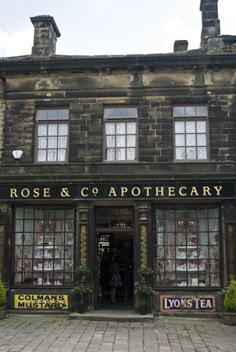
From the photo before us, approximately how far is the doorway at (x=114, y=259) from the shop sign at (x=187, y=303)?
157 centimetres

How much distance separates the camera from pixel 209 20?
14.4m

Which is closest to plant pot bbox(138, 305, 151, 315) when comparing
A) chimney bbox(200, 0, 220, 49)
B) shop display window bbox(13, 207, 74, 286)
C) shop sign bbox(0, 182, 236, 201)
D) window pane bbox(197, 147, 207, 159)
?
shop display window bbox(13, 207, 74, 286)

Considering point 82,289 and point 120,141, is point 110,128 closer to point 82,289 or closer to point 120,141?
point 120,141

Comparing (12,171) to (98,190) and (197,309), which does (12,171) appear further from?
(197,309)

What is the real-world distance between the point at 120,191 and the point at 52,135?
2773 millimetres

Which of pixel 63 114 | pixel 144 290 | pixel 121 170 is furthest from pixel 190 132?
pixel 144 290

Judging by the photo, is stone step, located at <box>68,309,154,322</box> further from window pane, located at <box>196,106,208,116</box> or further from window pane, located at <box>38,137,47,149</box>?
window pane, located at <box>196,106,208,116</box>

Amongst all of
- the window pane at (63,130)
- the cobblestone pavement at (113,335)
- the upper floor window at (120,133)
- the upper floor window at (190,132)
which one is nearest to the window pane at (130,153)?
the upper floor window at (120,133)

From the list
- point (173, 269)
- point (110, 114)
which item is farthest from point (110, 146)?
point (173, 269)

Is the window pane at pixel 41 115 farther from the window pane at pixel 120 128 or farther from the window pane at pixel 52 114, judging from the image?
the window pane at pixel 120 128

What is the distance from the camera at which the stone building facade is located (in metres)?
13.0

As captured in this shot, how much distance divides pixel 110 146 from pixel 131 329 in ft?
17.6

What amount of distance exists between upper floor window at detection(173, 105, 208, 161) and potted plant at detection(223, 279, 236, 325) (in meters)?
3.89

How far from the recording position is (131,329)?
10969 millimetres
